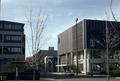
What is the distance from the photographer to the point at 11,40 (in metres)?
104

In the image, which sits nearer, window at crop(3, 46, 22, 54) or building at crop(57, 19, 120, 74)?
window at crop(3, 46, 22, 54)

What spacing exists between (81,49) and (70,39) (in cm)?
1062

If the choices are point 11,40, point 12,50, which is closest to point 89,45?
point 12,50

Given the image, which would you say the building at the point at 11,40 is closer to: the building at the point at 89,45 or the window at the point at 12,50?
the window at the point at 12,50

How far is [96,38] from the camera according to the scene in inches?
4087

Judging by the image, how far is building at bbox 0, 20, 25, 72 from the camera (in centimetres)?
10300

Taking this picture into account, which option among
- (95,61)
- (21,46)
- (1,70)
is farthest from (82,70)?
(1,70)

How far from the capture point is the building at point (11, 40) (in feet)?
338

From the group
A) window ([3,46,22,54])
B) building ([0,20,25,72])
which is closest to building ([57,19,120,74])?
building ([0,20,25,72])

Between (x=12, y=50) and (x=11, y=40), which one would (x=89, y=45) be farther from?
(x=11, y=40)

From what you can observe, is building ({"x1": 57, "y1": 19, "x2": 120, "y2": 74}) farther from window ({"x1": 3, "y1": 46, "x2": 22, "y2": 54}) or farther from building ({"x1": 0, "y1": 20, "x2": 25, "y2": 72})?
window ({"x1": 3, "y1": 46, "x2": 22, "y2": 54})

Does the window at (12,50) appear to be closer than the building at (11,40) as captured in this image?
Yes

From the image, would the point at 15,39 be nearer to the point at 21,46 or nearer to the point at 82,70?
the point at 21,46

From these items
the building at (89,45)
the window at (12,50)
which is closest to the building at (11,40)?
the window at (12,50)
